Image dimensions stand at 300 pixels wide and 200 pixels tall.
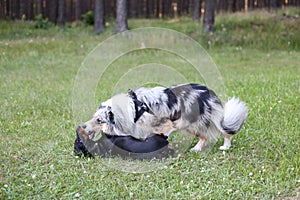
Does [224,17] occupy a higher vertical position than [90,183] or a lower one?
higher

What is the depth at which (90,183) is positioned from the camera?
369 centimetres

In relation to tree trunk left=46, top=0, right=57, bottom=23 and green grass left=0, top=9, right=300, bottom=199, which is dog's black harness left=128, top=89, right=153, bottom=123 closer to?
green grass left=0, top=9, right=300, bottom=199

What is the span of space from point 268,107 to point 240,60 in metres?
5.56

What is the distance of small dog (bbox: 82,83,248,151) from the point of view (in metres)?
4.31

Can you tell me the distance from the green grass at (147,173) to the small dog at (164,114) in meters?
0.31

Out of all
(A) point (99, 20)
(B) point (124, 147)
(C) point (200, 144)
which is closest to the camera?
(B) point (124, 147)

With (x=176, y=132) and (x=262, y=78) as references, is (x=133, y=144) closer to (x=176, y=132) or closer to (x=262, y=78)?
(x=176, y=132)

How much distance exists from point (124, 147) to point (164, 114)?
1.66ft

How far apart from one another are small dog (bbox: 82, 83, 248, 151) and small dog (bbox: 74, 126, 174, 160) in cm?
9

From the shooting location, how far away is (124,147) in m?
4.25

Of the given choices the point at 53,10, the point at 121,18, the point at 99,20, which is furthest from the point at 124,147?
the point at 53,10

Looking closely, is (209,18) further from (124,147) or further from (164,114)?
(124,147)

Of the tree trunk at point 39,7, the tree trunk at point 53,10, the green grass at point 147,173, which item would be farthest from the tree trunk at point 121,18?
the tree trunk at point 39,7

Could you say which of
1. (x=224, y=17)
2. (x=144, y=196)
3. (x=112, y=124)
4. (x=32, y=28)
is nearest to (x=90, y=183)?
(x=144, y=196)
